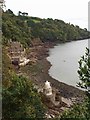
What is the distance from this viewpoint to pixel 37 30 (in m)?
126

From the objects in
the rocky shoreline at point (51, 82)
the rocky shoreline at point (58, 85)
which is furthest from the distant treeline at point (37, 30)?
the rocky shoreline at point (58, 85)

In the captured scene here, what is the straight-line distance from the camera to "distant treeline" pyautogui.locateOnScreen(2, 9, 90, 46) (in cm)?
9779

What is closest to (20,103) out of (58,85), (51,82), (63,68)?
(58,85)

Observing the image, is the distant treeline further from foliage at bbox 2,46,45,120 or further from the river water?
foliage at bbox 2,46,45,120

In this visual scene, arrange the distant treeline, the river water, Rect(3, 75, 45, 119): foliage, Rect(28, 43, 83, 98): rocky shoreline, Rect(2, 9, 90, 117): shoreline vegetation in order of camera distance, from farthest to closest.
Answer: the distant treeline → the river water → Rect(28, 43, 83, 98): rocky shoreline → Rect(2, 9, 90, 117): shoreline vegetation → Rect(3, 75, 45, 119): foliage

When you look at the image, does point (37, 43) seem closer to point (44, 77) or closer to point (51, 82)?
point (44, 77)

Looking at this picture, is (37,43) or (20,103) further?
(37,43)

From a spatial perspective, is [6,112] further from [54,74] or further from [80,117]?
[54,74]

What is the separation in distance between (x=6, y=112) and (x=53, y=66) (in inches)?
2156

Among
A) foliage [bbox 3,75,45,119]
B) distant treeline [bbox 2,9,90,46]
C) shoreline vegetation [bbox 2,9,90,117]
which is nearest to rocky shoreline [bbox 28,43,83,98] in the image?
shoreline vegetation [bbox 2,9,90,117]

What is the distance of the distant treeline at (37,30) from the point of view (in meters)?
97.8

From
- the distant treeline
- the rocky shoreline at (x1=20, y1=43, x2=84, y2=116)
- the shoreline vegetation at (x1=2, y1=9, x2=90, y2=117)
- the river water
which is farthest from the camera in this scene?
Answer: the distant treeline

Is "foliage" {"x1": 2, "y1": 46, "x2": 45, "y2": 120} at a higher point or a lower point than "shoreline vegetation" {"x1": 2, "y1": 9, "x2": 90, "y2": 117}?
higher

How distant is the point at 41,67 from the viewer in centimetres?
7269
